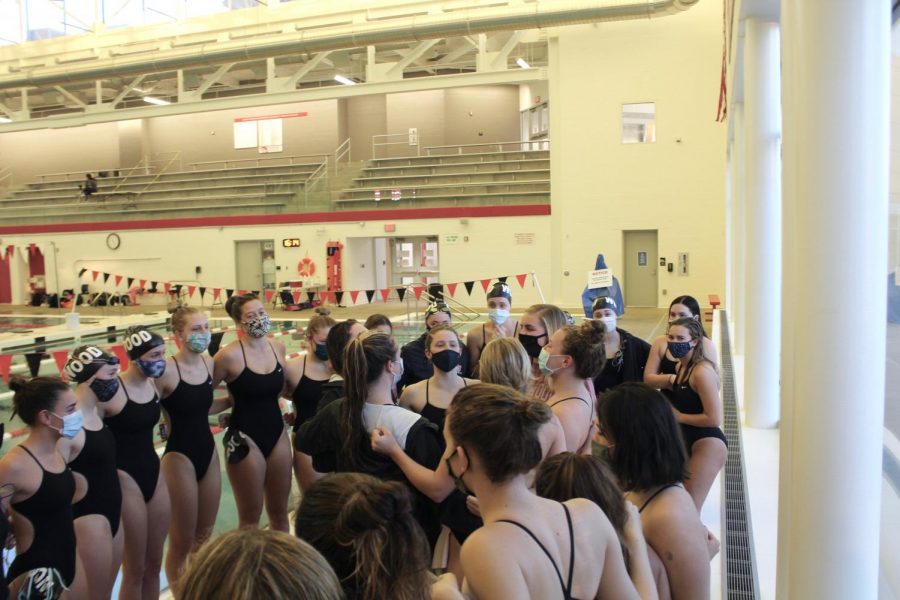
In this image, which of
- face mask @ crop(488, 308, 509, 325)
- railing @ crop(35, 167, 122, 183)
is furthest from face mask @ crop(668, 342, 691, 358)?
railing @ crop(35, 167, 122, 183)

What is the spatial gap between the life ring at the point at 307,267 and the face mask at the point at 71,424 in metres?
19.7

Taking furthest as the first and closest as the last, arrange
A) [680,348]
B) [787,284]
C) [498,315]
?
[498,315], [680,348], [787,284]

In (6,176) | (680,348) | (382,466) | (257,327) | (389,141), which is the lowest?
(382,466)

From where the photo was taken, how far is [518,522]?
63.5 inches

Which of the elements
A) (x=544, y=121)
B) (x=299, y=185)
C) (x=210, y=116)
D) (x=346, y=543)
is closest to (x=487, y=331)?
(x=346, y=543)

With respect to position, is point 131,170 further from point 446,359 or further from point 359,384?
point 359,384

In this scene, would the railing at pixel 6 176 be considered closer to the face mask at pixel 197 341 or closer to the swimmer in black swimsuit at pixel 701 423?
the face mask at pixel 197 341

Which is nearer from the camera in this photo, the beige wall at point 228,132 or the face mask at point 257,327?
the face mask at point 257,327

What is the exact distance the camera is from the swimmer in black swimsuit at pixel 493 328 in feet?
15.5

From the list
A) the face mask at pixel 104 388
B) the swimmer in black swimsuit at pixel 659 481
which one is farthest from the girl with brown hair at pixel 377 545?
the face mask at pixel 104 388

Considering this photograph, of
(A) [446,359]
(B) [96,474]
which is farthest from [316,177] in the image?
(A) [446,359]

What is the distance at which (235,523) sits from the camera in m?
4.84

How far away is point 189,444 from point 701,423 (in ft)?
8.55

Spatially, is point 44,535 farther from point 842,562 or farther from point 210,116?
point 210,116
